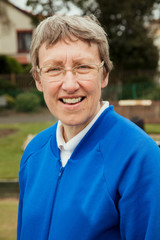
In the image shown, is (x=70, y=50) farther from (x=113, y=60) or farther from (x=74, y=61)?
(x=113, y=60)

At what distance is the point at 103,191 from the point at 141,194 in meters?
0.15

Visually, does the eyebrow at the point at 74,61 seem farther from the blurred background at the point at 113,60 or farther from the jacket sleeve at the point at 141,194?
the blurred background at the point at 113,60

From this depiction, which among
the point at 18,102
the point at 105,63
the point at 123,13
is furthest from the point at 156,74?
the point at 105,63

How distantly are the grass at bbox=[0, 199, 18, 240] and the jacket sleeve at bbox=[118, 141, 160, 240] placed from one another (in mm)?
2592

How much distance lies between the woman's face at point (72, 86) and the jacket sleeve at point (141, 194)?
1.10 ft

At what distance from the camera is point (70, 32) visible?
4.90 feet

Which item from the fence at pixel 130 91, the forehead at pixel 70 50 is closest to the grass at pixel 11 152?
the forehead at pixel 70 50

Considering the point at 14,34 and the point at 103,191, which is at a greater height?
the point at 103,191

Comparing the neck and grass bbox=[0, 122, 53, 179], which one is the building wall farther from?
the neck

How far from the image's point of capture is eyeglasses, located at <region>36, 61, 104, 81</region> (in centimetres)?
153

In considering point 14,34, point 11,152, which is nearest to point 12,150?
point 11,152

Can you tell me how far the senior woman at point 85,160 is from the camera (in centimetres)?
135

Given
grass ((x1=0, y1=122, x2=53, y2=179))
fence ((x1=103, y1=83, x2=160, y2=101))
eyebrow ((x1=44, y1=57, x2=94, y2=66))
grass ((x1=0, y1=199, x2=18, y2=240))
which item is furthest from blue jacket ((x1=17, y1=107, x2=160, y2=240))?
fence ((x1=103, y1=83, x2=160, y2=101))

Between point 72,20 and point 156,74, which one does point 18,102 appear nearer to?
point 156,74
